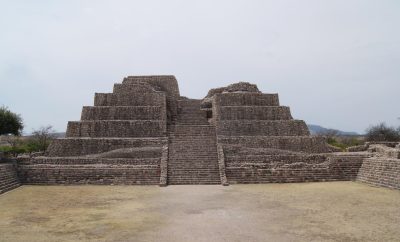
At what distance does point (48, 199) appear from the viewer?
46.5ft

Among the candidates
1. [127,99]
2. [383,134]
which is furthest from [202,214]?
[383,134]

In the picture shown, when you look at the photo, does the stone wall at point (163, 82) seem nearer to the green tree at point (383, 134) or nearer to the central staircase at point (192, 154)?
the central staircase at point (192, 154)

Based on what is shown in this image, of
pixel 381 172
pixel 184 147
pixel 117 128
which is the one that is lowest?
pixel 381 172

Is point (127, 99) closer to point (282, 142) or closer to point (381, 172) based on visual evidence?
point (282, 142)

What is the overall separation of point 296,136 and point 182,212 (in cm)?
1394

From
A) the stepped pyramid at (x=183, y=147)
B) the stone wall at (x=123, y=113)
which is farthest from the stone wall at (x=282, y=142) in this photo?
the stone wall at (x=123, y=113)

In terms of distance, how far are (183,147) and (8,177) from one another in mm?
8960

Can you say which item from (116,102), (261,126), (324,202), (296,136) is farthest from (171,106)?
(324,202)

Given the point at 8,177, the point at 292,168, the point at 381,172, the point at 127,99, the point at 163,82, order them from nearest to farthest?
1. the point at 8,177
2. the point at 381,172
3. the point at 292,168
4. the point at 127,99
5. the point at 163,82

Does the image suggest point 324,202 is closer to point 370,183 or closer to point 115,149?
point 370,183

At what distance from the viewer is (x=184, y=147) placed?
71.4 feet

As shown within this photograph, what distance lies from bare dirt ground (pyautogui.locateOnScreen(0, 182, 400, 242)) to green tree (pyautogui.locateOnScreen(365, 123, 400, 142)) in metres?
35.7

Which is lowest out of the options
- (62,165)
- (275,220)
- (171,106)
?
(275,220)

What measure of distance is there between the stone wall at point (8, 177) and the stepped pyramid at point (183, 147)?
45 centimetres
